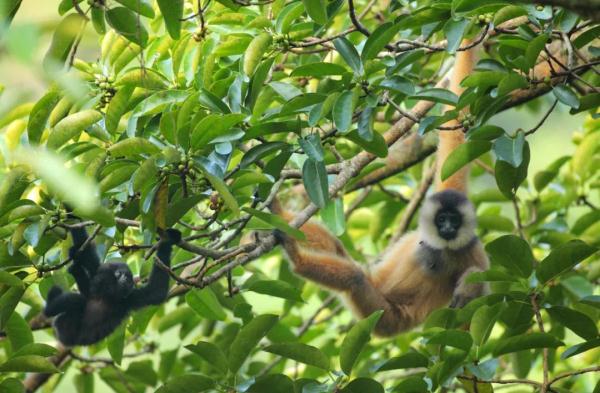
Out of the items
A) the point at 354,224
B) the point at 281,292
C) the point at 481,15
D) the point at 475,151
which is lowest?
the point at 354,224

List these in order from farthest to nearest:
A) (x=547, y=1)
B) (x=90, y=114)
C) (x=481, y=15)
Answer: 1. (x=481, y=15)
2. (x=90, y=114)
3. (x=547, y=1)

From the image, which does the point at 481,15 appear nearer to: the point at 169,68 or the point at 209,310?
the point at 169,68

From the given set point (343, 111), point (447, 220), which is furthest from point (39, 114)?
point (447, 220)

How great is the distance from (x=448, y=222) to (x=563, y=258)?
2105mm

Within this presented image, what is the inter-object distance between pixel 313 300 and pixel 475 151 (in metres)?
4.57

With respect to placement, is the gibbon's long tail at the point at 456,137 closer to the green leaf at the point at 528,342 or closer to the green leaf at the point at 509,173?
the green leaf at the point at 509,173

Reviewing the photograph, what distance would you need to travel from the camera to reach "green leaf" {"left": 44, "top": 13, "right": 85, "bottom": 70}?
305 centimetres

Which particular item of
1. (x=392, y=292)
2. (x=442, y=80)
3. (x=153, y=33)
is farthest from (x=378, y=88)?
(x=392, y=292)

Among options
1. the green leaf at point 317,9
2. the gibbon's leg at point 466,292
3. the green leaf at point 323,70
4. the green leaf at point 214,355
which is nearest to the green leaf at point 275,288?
the green leaf at point 214,355

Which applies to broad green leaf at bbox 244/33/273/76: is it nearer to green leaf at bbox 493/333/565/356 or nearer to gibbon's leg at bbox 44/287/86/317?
green leaf at bbox 493/333/565/356

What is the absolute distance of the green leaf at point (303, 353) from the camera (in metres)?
Answer: 3.60

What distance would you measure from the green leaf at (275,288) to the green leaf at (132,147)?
129cm

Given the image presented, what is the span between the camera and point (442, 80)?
5.72 meters

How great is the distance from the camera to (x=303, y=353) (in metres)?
3.65
